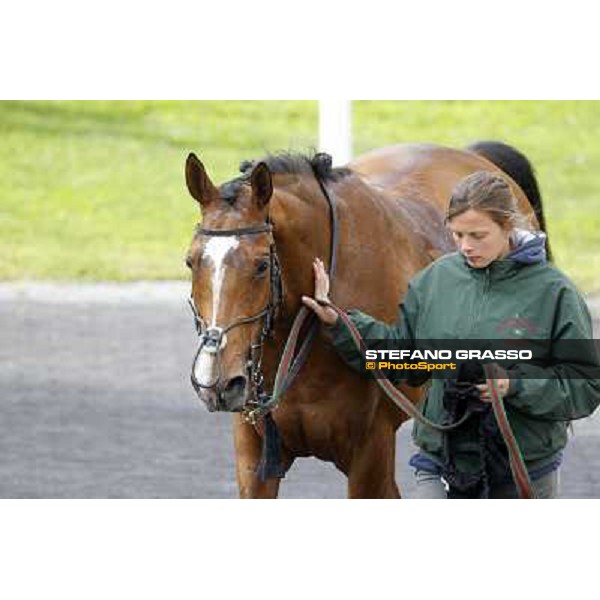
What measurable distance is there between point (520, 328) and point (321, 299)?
1.98ft

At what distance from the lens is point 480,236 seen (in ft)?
14.0

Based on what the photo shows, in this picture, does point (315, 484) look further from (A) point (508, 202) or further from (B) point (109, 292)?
(B) point (109, 292)

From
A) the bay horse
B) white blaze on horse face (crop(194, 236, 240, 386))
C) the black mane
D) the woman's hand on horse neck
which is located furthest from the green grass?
white blaze on horse face (crop(194, 236, 240, 386))

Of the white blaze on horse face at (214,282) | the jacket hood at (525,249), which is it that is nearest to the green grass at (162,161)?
the white blaze on horse face at (214,282)

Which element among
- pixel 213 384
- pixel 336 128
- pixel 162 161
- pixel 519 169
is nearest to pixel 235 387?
pixel 213 384

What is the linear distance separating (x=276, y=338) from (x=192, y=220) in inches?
235

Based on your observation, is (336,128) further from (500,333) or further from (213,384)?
(213,384)

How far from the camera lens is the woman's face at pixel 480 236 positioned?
4.26m

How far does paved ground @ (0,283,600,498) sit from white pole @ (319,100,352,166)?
1.46 meters

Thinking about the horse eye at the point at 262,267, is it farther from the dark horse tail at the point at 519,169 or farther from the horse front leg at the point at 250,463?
the dark horse tail at the point at 519,169

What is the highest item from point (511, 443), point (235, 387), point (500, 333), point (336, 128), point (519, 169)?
point (336, 128)

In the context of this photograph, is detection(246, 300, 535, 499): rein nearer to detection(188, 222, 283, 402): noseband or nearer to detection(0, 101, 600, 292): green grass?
detection(188, 222, 283, 402): noseband

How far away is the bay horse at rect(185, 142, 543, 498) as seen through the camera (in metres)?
4.29

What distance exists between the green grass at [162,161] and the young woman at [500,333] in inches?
140
